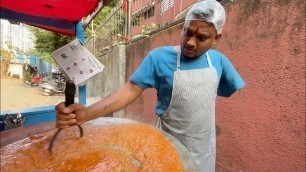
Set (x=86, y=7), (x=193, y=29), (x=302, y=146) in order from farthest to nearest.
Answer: (x=302, y=146) < (x=193, y=29) < (x=86, y=7)

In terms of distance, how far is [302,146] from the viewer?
1.88m

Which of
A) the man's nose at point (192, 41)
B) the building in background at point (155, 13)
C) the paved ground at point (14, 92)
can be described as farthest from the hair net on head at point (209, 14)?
the building in background at point (155, 13)

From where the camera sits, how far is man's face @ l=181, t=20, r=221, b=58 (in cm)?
147

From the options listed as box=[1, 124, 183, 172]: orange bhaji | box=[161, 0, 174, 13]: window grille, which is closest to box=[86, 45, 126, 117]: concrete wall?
box=[161, 0, 174, 13]: window grille

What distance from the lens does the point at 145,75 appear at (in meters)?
1.54

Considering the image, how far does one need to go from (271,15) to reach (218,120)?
121cm

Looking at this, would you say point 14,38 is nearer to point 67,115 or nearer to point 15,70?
point 15,70

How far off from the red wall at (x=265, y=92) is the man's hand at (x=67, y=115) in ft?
5.43

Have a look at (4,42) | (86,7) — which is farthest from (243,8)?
(4,42)

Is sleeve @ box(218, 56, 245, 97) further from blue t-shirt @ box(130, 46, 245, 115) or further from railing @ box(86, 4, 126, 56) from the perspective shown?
railing @ box(86, 4, 126, 56)

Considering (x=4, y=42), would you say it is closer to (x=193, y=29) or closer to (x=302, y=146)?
(x=193, y=29)

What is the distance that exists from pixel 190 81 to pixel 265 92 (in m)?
0.98

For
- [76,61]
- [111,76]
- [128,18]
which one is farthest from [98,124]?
[111,76]

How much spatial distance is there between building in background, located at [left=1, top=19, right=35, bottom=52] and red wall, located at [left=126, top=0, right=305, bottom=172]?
1.84 metres
